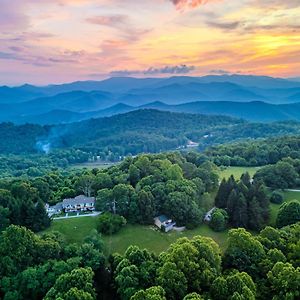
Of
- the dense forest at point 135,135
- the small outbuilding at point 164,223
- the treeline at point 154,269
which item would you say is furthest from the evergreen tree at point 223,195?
the dense forest at point 135,135

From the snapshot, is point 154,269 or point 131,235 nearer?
point 154,269

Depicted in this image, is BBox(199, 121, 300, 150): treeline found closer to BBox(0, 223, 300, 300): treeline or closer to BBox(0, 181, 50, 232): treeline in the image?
BBox(0, 181, 50, 232): treeline

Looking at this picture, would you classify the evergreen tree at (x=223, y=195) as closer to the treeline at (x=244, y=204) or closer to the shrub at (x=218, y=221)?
the treeline at (x=244, y=204)

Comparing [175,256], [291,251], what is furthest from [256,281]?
[175,256]

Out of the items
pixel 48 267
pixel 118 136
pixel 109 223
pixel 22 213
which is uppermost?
pixel 22 213

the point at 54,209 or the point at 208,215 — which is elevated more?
the point at 54,209

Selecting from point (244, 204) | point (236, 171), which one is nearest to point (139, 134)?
point (236, 171)

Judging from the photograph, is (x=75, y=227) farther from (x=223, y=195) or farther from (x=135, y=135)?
(x=135, y=135)
